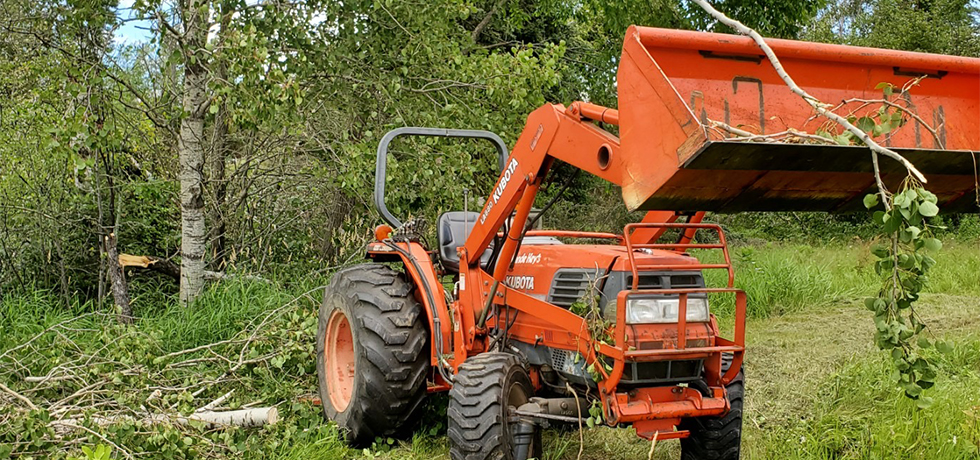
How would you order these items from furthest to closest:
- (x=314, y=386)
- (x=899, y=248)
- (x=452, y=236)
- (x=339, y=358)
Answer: (x=314, y=386)
(x=339, y=358)
(x=452, y=236)
(x=899, y=248)

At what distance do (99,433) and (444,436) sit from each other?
1917 mm

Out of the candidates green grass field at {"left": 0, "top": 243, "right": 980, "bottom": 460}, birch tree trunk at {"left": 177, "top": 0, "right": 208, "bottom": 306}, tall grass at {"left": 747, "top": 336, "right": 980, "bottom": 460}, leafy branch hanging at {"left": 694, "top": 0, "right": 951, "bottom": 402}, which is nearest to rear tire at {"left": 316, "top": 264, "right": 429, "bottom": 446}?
green grass field at {"left": 0, "top": 243, "right": 980, "bottom": 460}

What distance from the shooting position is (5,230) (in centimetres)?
782

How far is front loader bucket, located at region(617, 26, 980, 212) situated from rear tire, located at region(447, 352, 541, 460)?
111 centimetres

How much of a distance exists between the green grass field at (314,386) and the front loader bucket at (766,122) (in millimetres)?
1615

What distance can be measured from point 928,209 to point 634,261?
5.04ft

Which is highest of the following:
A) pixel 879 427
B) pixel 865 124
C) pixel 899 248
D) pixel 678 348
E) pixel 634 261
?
pixel 865 124

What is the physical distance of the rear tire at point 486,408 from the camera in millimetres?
3943

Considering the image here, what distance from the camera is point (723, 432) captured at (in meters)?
4.32

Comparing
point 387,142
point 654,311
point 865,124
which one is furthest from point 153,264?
point 865,124

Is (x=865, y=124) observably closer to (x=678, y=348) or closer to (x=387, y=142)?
(x=678, y=348)

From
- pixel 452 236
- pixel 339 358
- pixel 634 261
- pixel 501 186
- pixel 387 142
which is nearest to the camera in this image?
pixel 634 261

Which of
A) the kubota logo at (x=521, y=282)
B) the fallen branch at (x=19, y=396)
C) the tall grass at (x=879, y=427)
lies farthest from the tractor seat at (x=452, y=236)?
the fallen branch at (x=19, y=396)

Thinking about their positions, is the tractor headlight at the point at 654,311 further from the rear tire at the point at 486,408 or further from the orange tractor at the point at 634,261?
the rear tire at the point at 486,408
